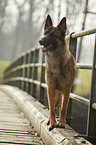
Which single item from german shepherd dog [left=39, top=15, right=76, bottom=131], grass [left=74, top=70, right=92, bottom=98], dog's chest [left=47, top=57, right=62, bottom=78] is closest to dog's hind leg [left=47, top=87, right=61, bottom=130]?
german shepherd dog [left=39, top=15, right=76, bottom=131]

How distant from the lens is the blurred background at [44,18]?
9.86 m

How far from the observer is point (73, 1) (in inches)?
427

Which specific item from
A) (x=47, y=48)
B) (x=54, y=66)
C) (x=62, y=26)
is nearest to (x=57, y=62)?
(x=54, y=66)

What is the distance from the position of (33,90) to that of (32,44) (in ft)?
100

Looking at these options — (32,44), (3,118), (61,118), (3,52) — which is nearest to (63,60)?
(61,118)

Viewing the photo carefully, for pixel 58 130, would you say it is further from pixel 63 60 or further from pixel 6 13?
pixel 6 13

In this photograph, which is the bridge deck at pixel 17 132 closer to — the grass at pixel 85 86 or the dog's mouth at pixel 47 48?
the dog's mouth at pixel 47 48

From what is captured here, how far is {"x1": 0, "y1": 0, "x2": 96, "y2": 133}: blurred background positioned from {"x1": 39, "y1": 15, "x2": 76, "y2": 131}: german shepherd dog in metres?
0.40

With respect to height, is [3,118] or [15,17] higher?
[15,17]

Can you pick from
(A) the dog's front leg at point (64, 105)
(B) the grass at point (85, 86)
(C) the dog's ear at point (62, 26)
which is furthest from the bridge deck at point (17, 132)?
(B) the grass at point (85, 86)

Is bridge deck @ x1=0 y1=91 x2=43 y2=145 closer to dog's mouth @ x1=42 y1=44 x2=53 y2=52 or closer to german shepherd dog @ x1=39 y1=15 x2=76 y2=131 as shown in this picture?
german shepherd dog @ x1=39 y1=15 x2=76 y2=131

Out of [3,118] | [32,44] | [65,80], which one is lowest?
[3,118]

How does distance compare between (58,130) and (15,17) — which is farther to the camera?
(15,17)

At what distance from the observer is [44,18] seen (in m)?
13.0
